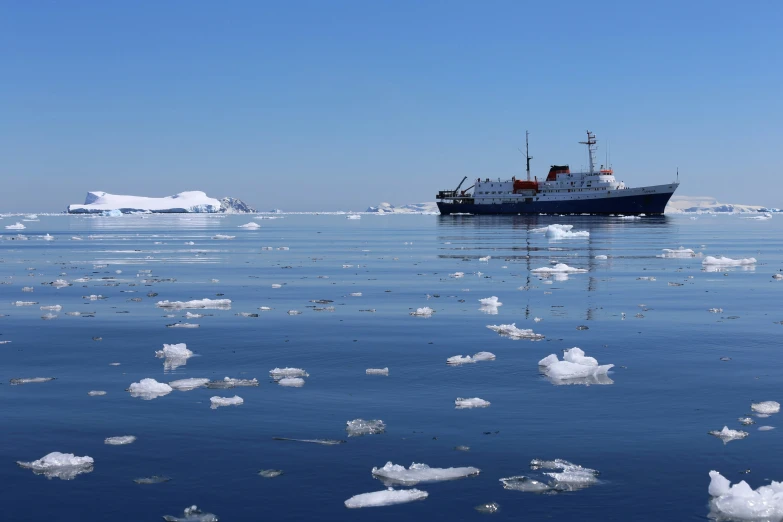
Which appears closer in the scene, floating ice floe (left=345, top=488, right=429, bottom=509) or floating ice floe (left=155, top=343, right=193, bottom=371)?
floating ice floe (left=345, top=488, right=429, bottom=509)

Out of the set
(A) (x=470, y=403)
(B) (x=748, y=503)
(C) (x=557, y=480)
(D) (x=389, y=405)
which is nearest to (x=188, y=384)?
(D) (x=389, y=405)

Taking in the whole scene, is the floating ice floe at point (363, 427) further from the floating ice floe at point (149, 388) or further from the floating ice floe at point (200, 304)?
the floating ice floe at point (200, 304)

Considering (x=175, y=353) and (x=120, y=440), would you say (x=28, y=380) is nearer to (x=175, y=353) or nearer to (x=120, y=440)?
(x=175, y=353)

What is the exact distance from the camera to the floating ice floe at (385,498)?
5.15m

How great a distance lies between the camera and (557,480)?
18.2 ft

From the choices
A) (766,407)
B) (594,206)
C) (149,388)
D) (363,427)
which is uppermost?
(594,206)

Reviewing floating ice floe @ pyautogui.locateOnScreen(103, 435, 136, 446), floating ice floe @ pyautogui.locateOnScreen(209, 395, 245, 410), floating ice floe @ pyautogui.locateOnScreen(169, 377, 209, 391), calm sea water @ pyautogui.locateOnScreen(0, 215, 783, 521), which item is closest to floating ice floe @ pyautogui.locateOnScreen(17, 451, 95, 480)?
calm sea water @ pyautogui.locateOnScreen(0, 215, 783, 521)

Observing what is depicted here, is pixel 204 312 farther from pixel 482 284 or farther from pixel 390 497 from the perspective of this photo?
pixel 390 497

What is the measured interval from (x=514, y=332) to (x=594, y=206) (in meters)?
98.6

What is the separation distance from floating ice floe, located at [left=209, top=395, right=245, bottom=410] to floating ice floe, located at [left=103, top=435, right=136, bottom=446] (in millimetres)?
1145

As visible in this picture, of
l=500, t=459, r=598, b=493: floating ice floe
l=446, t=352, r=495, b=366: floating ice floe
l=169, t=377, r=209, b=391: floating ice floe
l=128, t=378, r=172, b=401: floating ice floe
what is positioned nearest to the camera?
l=500, t=459, r=598, b=493: floating ice floe

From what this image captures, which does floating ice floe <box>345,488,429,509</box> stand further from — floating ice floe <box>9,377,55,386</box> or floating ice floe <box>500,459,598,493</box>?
floating ice floe <box>9,377,55,386</box>

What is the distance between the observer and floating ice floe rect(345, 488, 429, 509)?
5154mm

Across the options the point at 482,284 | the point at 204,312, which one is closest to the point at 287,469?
the point at 204,312
